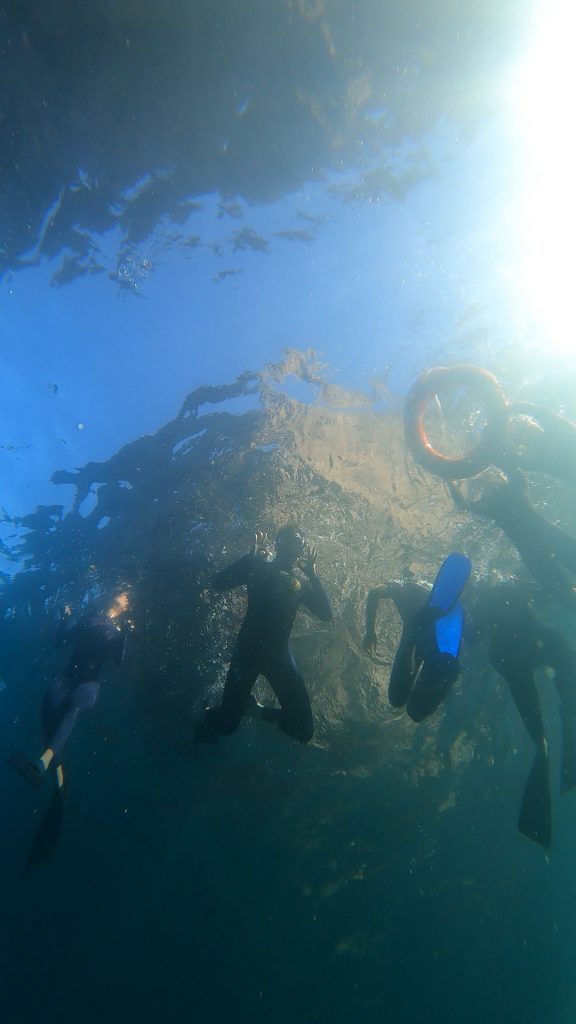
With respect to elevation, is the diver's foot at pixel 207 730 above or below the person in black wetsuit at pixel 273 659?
below

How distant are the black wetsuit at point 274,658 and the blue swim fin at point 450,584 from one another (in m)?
1.86

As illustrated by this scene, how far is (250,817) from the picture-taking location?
46.7ft

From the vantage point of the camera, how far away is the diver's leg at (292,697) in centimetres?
764

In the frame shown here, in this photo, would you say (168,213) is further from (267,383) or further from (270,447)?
(270,447)

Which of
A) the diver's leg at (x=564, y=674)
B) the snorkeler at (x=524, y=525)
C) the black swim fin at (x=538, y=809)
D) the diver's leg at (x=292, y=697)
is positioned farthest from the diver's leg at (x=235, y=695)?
the snorkeler at (x=524, y=525)

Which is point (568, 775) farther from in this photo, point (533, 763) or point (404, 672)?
point (404, 672)

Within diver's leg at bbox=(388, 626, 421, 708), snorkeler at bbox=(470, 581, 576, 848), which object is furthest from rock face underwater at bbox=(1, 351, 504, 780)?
diver's leg at bbox=(388, 626, 421, 708)

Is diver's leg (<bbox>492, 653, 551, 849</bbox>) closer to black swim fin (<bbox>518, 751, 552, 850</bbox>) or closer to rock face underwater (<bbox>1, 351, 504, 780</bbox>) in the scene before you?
black swim fin (<bbox>518, 751, 552, 850</bbox>)

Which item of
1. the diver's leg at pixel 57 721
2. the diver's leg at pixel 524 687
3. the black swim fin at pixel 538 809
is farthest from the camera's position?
the diver's leg at pixel 524 687

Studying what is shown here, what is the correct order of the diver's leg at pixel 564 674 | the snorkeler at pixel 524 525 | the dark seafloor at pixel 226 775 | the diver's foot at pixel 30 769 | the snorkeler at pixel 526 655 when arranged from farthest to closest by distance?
the dark seafloor at pixel 226 775 < the snorkeler at pixel 524 525 < the diver's leg at pixel 564 674 < the snorkeler at pixel 526 655 < the diver's foot at pixel 30 769

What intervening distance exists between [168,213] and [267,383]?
169 inches

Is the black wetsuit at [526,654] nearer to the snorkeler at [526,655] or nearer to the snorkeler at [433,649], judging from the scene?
the snorkeler at [526,655]

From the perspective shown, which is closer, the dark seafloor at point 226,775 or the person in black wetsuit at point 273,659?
the person in black wetsuit at point 273,659

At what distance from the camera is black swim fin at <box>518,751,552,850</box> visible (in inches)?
294
